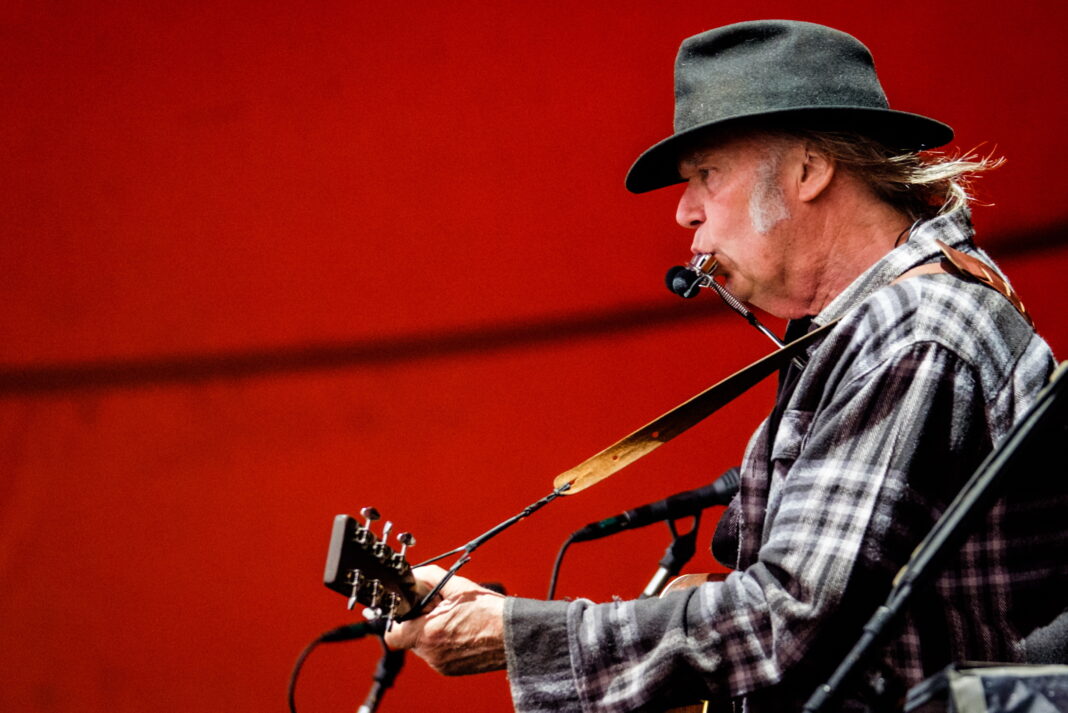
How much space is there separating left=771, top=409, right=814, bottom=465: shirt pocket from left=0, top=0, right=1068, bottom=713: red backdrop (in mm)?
1384

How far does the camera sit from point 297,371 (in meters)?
2.91

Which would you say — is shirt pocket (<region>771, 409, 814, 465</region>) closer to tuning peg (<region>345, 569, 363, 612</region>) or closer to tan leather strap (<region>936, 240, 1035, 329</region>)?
tan leather strap (<region>936, 240, 1035, 329</region>)

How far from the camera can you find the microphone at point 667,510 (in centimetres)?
192

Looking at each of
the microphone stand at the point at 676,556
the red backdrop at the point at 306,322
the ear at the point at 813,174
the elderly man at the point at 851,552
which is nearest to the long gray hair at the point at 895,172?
the ear at the point at 813,174

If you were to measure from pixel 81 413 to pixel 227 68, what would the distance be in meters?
1.01

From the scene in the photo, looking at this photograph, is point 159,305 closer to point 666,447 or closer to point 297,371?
point 297,371

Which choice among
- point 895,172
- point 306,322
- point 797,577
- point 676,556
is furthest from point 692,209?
point 306,322

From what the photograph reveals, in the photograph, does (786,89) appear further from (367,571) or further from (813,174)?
(367,571)

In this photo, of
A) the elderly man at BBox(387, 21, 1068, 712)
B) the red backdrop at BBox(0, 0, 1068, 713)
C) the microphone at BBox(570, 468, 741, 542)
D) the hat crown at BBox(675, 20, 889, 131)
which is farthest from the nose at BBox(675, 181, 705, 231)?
the red backdrop at BBox(0, 0, 1068, 713)

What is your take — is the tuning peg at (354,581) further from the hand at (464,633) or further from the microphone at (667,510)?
the microphone at (667,510)

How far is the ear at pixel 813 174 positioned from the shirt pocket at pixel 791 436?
1.42 ft

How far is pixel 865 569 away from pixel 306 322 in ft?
6.54

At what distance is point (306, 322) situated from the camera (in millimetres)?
2922

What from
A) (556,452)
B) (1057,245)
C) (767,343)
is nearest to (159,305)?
(556,452)
